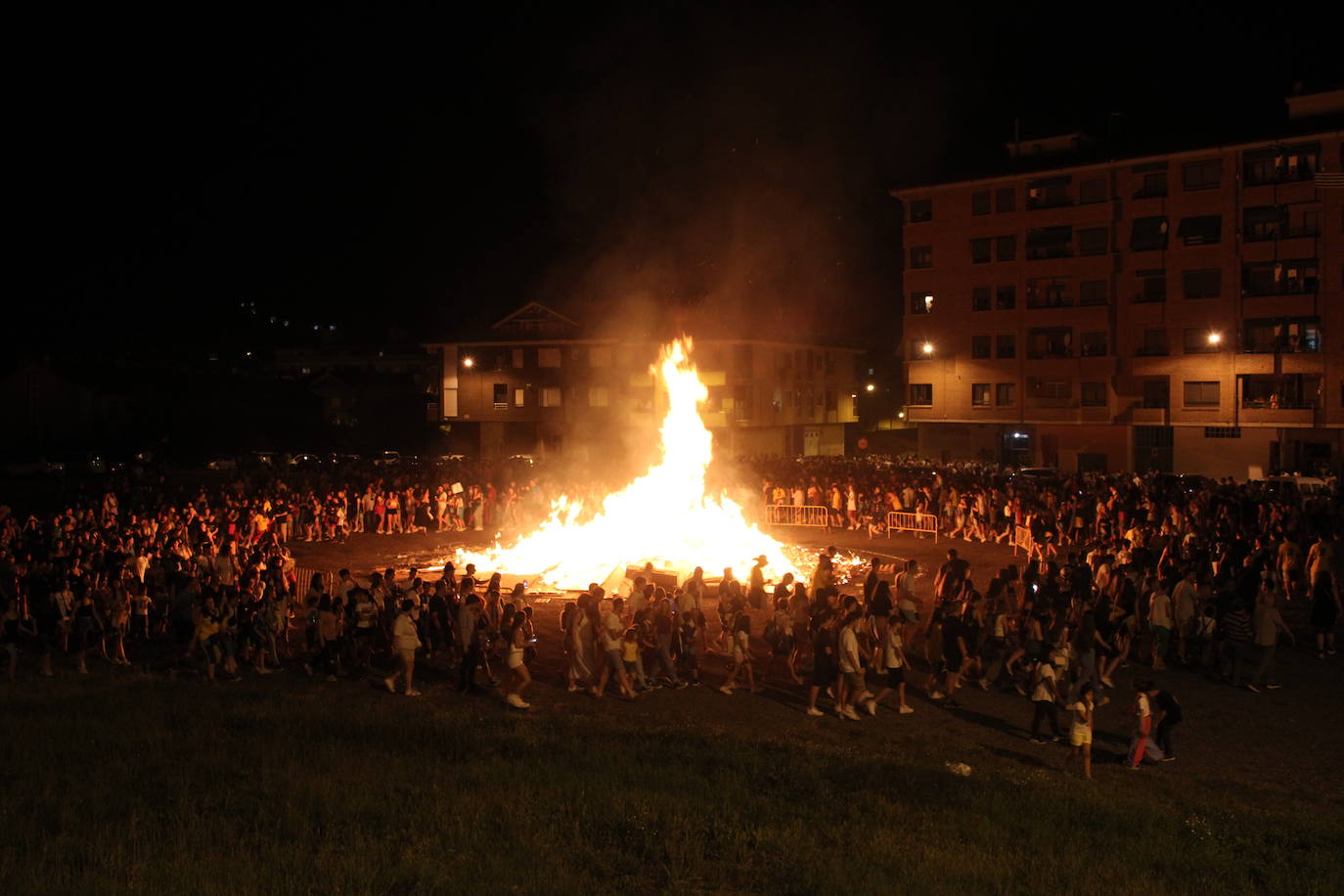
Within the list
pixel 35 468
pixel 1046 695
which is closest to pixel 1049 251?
pixel 1046 695

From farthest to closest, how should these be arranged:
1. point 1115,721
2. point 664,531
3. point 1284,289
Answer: point 1284,289 → point 664,531 → point 1115,721

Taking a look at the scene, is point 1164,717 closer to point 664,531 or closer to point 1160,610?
point 1160,610

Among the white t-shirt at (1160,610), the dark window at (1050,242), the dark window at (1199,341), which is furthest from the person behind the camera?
the dark window at (1050,242)

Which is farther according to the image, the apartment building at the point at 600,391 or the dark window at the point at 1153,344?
the apartment building at the point at 600,391

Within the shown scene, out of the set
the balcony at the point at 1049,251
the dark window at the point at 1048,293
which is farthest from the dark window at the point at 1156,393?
the balcony at the point at 1049,251

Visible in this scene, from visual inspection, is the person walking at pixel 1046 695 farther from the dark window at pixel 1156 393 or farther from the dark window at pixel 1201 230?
the dark window at pixel 1201 230

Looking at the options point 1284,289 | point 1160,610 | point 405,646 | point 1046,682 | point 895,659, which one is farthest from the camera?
point 1284,289

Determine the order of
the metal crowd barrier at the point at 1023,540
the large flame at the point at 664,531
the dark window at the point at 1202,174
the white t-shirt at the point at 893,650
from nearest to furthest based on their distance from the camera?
the white t-shirt at the point at 893,650 → the large flame at the point at 664,531 → the metal crowd barrier at the point at 1023,540 → the dark window at the point at 1202,174

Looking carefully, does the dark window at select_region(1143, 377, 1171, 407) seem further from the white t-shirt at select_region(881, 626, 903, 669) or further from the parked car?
the parked car

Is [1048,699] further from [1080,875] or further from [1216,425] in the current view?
[1216,425]

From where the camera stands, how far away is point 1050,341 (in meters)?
50.3

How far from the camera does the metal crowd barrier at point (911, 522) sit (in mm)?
30203

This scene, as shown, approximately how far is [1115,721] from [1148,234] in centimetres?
4042

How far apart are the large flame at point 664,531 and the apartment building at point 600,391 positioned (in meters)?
24.3
